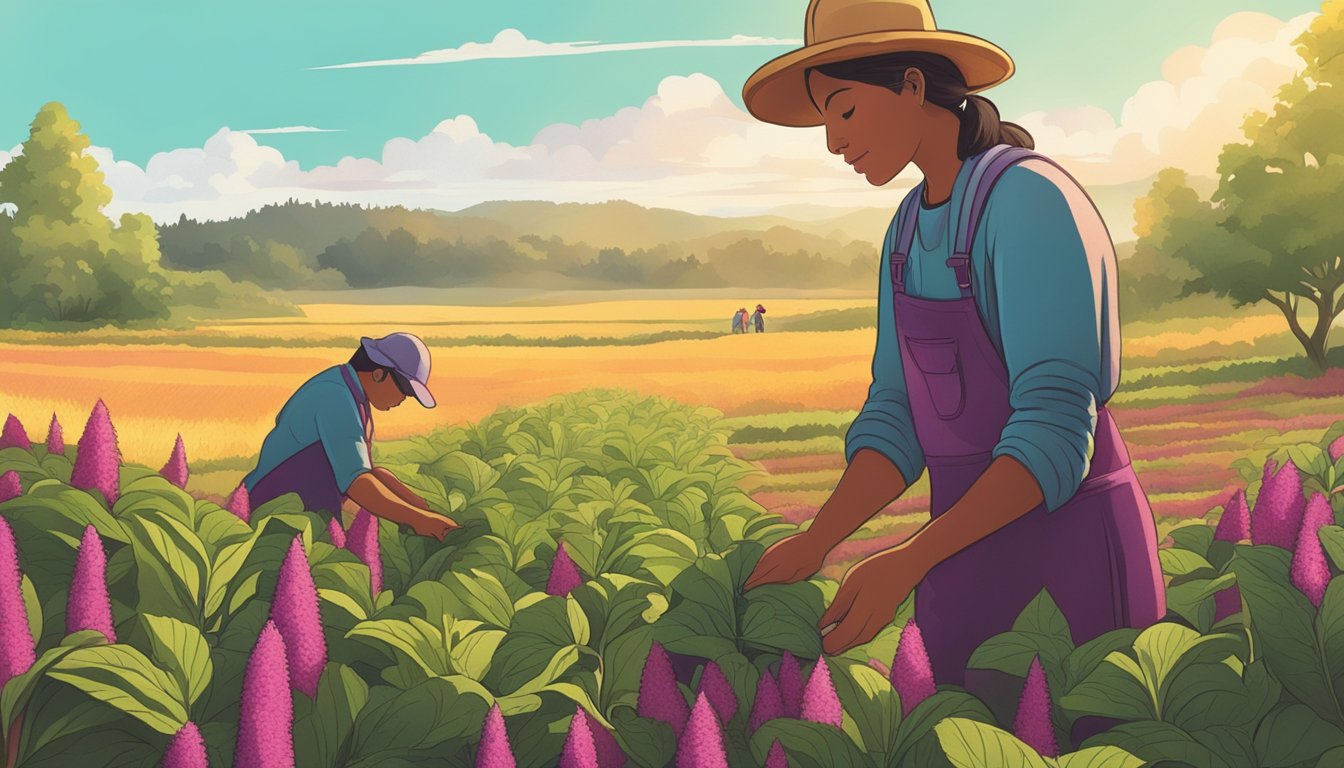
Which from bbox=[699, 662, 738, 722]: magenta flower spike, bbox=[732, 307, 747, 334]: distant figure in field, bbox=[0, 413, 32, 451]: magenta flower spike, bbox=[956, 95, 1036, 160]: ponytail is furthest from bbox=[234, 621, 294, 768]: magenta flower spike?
bbox=[732, 307, 747, 334]: distant figure in field

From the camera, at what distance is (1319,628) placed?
1.56 m

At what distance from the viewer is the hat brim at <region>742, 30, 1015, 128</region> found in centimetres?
209

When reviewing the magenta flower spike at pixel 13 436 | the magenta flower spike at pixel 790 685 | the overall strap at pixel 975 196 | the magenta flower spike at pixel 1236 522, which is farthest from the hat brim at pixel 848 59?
the magenta flower spike at pixel 13 436

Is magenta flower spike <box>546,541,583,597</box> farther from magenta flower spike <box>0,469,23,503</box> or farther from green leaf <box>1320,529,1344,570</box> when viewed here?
green leaf <box>1320,529,1344,570</box>

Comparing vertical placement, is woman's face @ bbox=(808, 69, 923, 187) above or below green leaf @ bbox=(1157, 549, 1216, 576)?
above

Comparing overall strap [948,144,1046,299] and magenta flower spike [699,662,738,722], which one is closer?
magenta flower spike [699,662,738,722]

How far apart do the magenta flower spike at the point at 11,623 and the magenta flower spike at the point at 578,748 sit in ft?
2.12

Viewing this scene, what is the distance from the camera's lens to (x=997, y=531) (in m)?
2.22

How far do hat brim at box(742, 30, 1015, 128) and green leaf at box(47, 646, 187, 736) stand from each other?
5.16ft

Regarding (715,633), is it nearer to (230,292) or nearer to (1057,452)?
(1057,452)

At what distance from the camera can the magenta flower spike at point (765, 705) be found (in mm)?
1496

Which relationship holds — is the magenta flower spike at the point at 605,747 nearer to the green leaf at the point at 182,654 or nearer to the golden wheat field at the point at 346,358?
the green leaf at the point at 182,654

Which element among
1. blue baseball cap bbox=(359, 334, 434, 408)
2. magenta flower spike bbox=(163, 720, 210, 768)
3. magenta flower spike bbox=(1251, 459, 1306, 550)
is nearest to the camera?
magenta flower spike bbox=(163, 720, 210, 768)

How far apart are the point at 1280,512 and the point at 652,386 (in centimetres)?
1183
